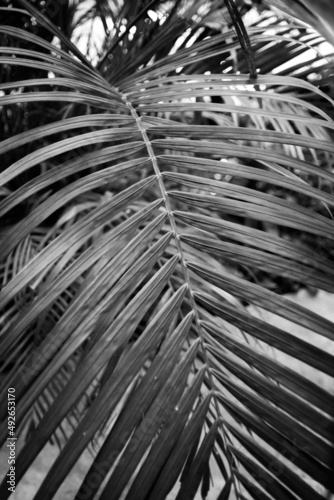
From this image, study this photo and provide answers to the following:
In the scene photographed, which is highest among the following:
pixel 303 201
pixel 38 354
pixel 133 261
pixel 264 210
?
pixel 303 201

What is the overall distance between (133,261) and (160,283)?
0.03 metres

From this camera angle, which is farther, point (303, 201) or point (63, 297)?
point (303, 201)

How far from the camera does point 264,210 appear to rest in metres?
0.41

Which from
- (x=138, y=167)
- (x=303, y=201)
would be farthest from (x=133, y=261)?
(x=303, y=201)

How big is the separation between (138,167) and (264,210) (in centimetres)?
16

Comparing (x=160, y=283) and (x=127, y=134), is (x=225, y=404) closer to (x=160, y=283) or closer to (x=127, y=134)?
(x=160, y=283)

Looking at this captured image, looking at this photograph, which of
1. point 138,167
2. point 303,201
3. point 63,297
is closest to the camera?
point 138,167

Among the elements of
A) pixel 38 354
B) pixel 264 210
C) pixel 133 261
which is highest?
pixel 264 210

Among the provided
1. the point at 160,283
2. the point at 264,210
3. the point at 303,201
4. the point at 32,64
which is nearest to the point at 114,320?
the point at 160,283

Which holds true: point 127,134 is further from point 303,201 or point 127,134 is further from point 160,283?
point 303,201

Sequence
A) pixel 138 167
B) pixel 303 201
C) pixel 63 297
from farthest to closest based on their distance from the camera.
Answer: pixel 303 201 → pixel 63 297 → pixel 138 167

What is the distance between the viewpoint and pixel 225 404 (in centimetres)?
40

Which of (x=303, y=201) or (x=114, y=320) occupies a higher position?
(x=303, y=201)

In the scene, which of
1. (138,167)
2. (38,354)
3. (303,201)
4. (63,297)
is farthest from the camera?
(303,201)
